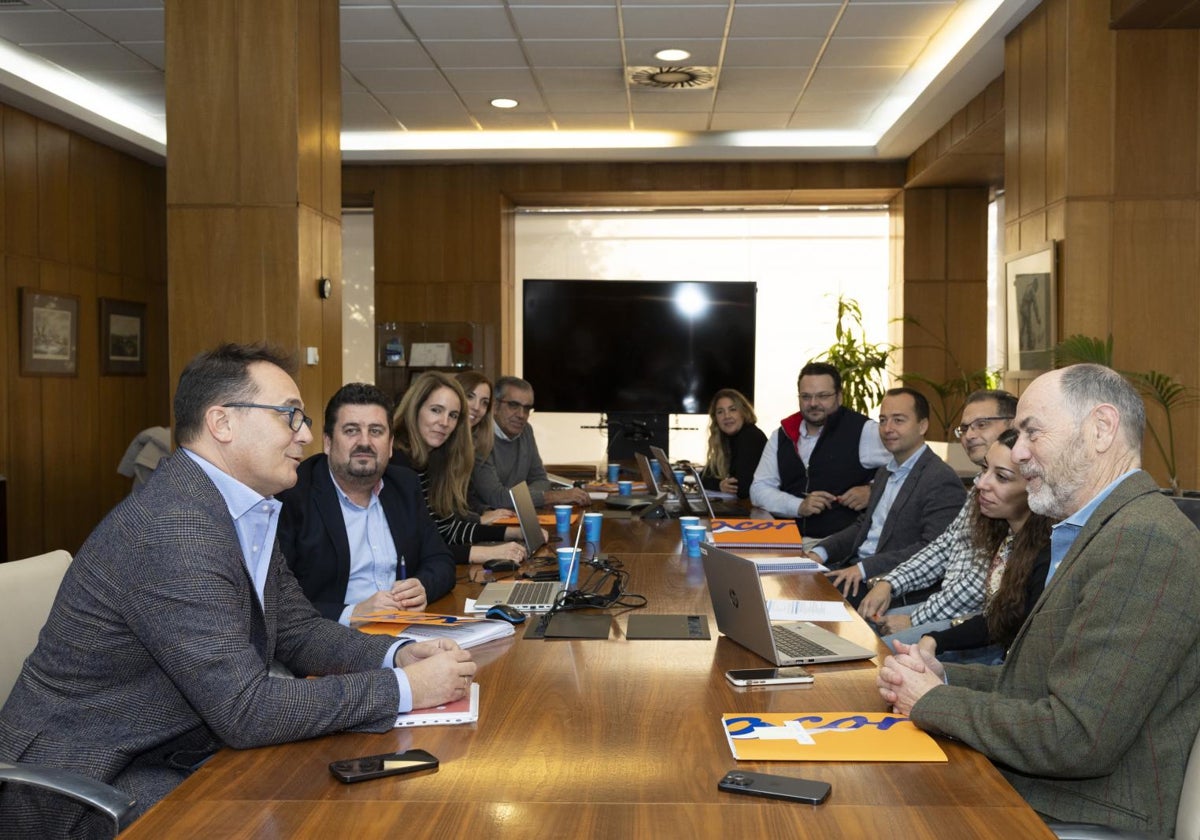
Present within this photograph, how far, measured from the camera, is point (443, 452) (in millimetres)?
4469

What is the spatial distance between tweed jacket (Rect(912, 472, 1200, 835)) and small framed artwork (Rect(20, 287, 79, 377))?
24.2 ft

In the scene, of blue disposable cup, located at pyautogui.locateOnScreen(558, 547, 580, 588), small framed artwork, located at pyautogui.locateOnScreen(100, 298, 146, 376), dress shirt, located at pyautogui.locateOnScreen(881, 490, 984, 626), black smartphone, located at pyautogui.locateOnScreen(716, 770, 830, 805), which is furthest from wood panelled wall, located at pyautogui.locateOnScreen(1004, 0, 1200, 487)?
small framed artwork, located at pyautogui.locateOnScreen(100, 298, 146, 376)

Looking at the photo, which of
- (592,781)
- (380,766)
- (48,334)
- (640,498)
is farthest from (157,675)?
(48,334)

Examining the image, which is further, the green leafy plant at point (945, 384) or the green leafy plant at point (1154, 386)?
the green leafy plant at point (945, 384)

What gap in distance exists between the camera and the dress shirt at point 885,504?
172 inches

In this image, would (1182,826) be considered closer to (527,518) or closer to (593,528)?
(527,518)

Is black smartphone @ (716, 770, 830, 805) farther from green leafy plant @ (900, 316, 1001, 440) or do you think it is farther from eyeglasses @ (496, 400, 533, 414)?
green leafy plant @ (900, 316, 1001, 440)

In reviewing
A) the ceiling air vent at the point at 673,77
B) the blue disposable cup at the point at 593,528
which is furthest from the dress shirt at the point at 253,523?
the ceiling air vent at the point at 673,77

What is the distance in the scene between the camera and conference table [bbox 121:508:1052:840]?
1.51 m

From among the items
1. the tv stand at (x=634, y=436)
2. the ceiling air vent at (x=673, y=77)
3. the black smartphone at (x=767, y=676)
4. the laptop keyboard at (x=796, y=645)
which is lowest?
the black smartphone at (x=767, y=676)

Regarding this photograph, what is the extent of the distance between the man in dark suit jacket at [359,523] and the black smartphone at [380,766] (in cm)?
117

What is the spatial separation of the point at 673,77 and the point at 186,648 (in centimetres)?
641

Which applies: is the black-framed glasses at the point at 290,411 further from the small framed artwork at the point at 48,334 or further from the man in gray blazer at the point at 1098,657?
the small framed artwork at the point at 48,334

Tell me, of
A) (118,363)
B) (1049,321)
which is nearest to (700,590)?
(1049,321)
